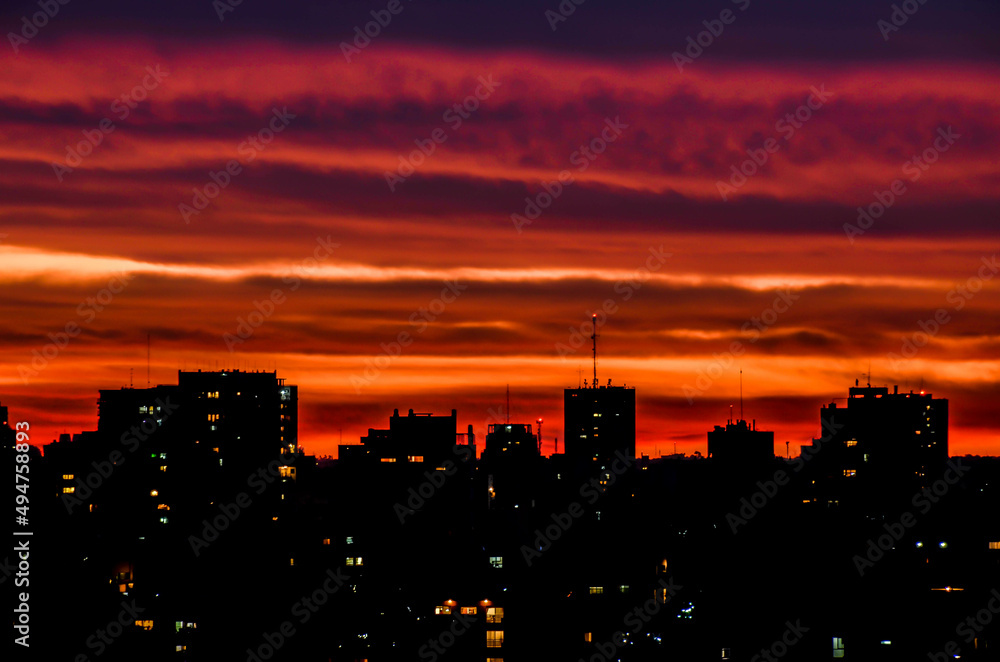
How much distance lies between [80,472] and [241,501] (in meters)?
12.3

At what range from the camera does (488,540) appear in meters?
84.4

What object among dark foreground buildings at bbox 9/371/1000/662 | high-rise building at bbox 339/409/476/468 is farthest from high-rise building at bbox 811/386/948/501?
high-rise building at bbox 339/409/476/468

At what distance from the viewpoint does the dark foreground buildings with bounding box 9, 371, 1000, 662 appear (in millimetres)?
71875

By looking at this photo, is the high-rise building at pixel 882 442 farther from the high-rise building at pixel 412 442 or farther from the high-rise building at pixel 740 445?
the high-rise building at pixel 412 442

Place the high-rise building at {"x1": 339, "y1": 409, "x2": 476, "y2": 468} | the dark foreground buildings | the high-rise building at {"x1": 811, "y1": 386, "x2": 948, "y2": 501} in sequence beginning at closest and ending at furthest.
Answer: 1. the dark foreground buildings
2. the high-rise building at {"x1": 339, "y1": 409, "x2": 476, "y2": 468}
3. the high-rise building at {"x1": 811, "y1": 386, "x2": 948, "y2": 501}

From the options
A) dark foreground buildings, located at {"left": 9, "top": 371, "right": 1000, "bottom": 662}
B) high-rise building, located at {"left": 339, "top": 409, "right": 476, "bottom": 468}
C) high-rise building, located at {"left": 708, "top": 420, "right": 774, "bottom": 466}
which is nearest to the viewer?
dark foreground buildings, located at {"left": 9, "top": 371, "right": 1000, "bottom": 662}

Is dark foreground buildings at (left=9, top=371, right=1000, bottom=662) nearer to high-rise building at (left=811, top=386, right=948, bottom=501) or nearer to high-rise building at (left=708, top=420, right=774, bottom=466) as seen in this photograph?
high-rise building at (left=811, top=386, right=948, bottom=501)

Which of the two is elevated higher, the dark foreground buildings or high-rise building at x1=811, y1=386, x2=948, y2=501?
high-rise building at x1=811, y1=386, x2=948, y2=501

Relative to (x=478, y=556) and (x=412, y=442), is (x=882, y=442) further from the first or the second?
(x=478, y=556)

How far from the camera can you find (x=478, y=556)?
263 ft

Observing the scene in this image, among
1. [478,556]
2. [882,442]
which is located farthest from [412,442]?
[882,442]

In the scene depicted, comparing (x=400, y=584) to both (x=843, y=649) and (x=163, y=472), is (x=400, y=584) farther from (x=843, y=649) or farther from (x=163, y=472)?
(x=163, y=472)

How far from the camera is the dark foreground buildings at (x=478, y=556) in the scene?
71.9 metres

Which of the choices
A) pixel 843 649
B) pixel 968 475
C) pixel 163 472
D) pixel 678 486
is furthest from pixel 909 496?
pixel 163 472
